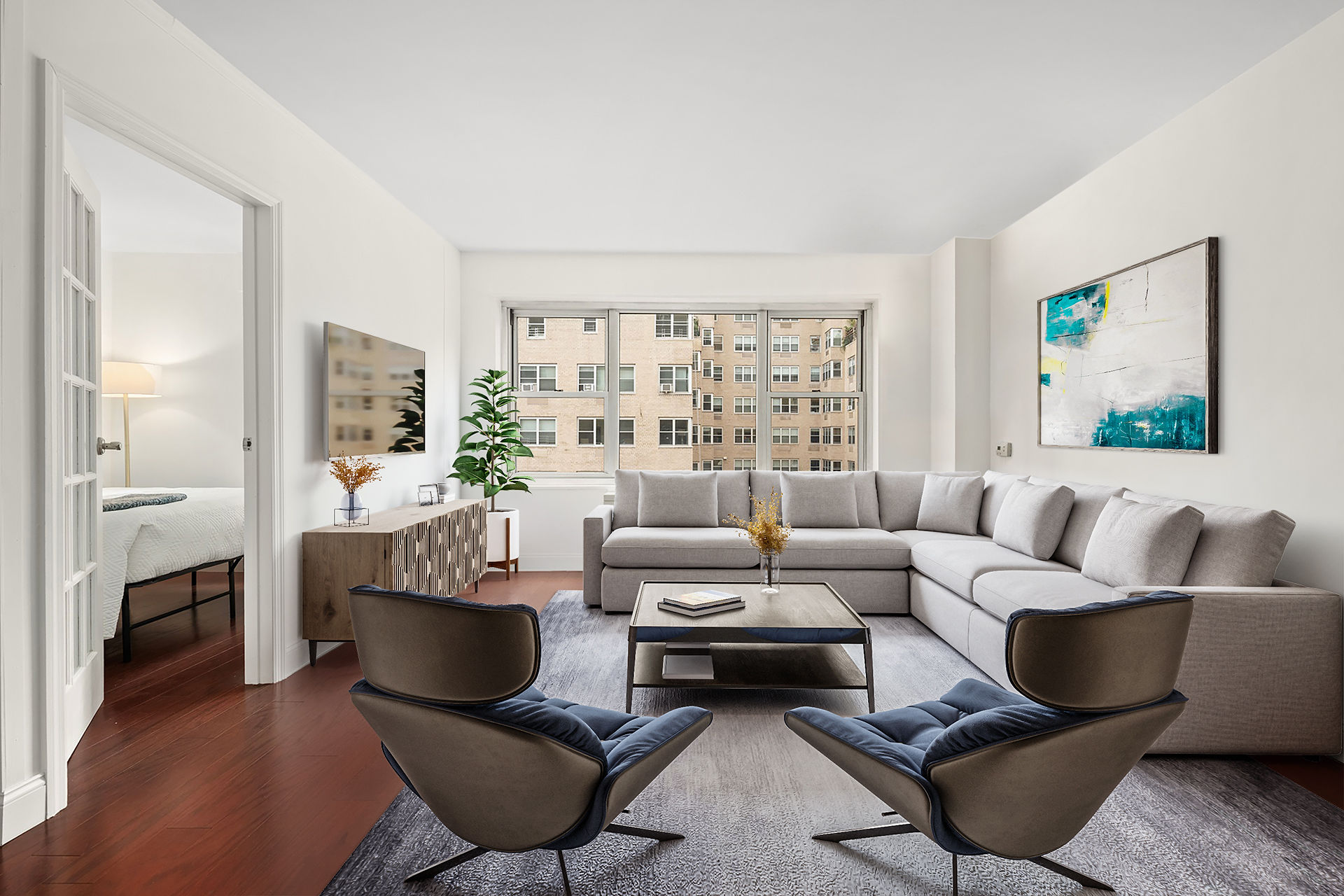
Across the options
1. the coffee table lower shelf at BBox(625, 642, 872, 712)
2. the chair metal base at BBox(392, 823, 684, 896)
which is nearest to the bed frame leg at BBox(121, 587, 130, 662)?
the coffee table lower shelf at BBox(625, 642, 872, 712)

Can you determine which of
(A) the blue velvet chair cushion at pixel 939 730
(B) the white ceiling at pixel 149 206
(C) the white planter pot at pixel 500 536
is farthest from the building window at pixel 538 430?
(A) the blue velvet chair cushion at pixel 939 730

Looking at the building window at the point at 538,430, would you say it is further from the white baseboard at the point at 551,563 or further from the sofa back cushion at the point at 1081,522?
the sofa back cushion at the point at 1081,522

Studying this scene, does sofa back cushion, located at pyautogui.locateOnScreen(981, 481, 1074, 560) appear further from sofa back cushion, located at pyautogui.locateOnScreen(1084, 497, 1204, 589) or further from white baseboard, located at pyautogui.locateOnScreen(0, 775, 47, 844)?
white baseboard, located at pyautogui.locateOnScreen(0, 775, 47, 844)

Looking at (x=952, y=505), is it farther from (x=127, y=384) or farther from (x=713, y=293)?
(x=127, y=384)

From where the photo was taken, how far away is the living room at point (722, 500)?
5.49 ft

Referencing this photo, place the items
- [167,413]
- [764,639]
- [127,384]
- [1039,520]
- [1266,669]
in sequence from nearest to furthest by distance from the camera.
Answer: [1266,669] → [764,639] → [1039,520] → [127,384] → [167,413]

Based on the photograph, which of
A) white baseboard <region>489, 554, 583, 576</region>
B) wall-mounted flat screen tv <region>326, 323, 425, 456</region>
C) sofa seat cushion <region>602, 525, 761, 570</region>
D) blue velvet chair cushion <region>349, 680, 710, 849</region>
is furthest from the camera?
white baseboard <region>489, 554, 583, 576</region>

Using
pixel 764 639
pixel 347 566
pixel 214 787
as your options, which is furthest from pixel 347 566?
pixel 764 639

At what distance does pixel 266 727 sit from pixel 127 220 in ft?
12.9

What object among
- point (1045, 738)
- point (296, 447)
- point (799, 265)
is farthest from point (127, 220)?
point (1045, 738)

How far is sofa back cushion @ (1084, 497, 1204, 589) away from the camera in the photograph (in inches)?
108

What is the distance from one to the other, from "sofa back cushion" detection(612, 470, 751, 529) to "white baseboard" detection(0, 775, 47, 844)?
3312 millimetres

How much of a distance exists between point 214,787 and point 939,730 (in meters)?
2.24

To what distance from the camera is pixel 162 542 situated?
11.8ft
